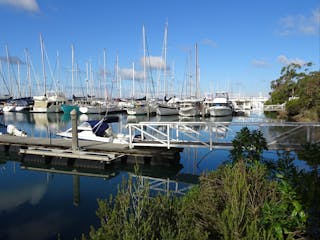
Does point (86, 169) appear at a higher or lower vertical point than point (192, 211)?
lower

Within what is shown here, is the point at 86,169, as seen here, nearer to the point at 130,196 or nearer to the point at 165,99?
the point at 130,196

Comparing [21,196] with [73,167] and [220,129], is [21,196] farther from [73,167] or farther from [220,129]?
[220,129]

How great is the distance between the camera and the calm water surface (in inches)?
363

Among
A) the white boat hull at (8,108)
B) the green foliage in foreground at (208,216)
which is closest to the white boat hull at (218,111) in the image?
A: the white boat hull at (8,108)

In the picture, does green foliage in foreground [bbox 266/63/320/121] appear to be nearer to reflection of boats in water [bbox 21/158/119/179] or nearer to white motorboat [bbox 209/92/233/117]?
white motorboat [bbox 209/92/233/117]

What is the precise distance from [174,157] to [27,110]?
68.0 metres

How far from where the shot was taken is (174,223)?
12.8 feet

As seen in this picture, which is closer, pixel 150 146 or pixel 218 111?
pixel 150 146

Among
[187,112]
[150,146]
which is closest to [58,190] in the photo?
[150,146]

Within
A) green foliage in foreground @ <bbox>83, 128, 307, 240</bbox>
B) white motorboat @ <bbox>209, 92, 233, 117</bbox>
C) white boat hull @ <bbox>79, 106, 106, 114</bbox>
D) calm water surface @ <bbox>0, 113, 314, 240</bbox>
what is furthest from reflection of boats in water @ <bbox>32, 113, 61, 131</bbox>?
green foliage in foreground @ <bbox>83, 128, 307, 240</bbox>

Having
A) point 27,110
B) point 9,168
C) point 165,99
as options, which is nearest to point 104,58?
point 165,99

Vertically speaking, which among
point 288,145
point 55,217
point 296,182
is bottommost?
point 55,217

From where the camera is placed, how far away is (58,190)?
13188mm

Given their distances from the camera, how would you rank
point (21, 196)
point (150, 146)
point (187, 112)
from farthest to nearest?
point (187, 112) < point (150, 146) < point (21, 196)
